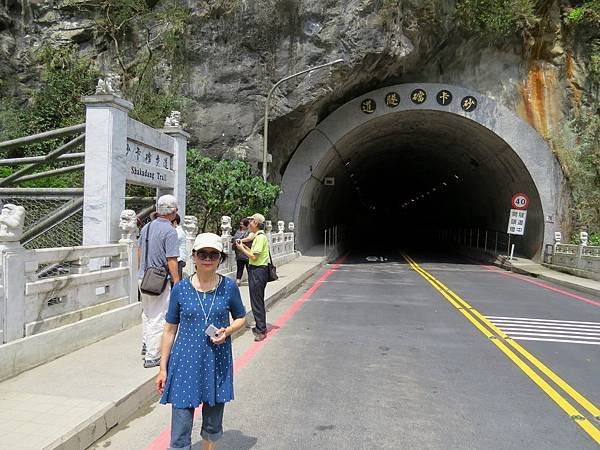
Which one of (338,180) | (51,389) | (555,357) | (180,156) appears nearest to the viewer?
(51,389)

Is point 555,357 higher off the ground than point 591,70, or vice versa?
point 591,70

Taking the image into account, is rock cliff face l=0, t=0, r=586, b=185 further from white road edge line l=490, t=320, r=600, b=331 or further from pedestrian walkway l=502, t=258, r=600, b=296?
white road edge line l=490, t=320, r=600, b=331

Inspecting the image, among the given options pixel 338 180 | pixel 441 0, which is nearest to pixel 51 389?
pixel 441 0

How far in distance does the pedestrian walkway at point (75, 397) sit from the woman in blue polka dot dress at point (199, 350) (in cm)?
104

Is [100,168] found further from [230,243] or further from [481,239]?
[481,239]

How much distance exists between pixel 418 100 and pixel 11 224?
832 inches

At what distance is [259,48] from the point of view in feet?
71.7

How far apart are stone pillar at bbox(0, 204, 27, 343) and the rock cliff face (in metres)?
16.6

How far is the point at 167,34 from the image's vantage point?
71.2 ft

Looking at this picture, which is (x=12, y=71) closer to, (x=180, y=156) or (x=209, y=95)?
(x=209, y=95)

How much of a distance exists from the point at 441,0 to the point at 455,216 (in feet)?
79.3

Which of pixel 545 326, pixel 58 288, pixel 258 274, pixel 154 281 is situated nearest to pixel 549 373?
pixel 545 326

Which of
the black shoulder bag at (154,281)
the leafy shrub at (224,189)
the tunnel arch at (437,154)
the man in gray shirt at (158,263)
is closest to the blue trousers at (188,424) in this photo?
the black shoulder bag at (154,281)

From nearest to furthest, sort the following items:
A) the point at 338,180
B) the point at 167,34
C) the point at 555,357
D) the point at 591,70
Result: the point at 555,357 → the point at 167,34 → the point at 591,70 → the point at 338,180
